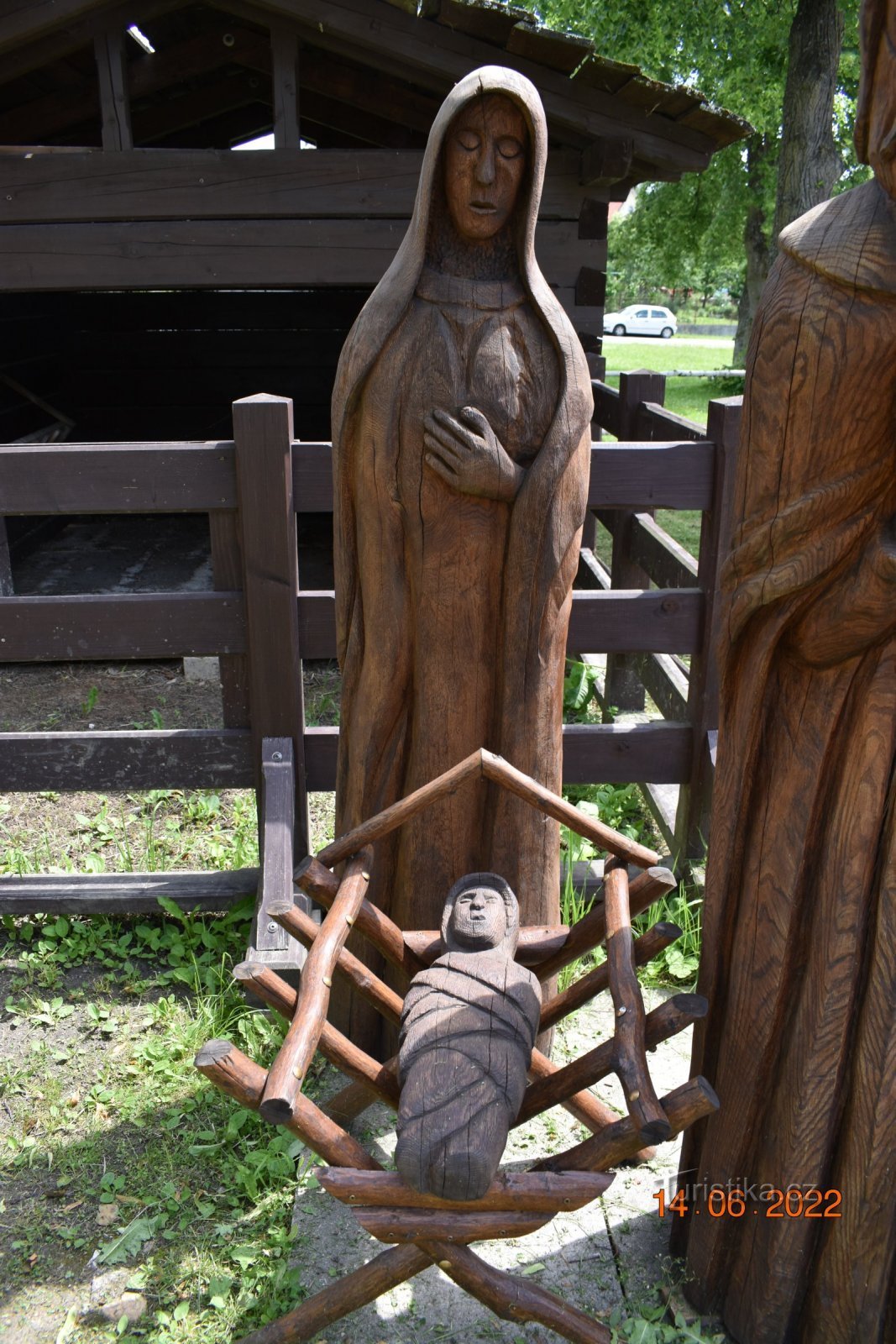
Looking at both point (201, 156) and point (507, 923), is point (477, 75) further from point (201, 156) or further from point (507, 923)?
point (201, 156)

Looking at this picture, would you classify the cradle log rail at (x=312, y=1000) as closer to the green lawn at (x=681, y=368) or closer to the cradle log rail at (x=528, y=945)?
the cradle log rail at (x=528, y=945)

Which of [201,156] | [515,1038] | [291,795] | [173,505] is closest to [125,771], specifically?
[291,795]

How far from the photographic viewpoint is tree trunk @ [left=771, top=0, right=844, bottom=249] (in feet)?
32.5

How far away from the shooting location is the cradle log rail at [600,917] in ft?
7.09

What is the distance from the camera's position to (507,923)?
2.15 metres

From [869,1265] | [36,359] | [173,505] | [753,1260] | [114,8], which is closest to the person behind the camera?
[869,1265]

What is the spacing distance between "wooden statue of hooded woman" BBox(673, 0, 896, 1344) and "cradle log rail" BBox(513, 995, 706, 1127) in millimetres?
135

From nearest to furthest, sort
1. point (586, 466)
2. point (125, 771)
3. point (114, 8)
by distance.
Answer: point (586, 466) < point (125, 771) < point (114, 8)

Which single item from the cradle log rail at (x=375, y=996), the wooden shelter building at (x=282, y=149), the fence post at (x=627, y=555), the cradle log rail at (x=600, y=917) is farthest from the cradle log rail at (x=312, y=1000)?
the wooden shelter building at (x=282, y=149)

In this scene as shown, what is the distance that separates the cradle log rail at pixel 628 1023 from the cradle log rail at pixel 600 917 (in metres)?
0.04

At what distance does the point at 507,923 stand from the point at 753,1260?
78cm

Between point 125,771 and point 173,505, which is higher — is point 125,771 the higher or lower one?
the lower one

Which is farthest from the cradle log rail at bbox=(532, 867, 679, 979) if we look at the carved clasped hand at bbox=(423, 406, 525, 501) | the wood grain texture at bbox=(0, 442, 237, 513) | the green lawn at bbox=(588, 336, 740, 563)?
the green lawn at bbox=(588, 336, 740, 563)

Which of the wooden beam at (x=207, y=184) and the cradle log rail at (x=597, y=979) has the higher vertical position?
the wooden beam at (x=207, y=184)
